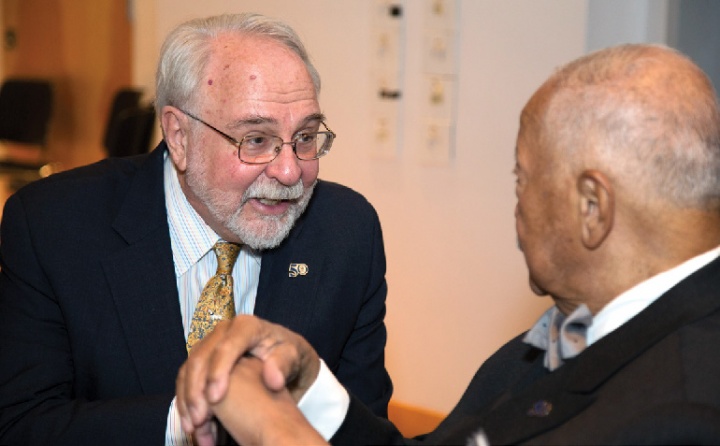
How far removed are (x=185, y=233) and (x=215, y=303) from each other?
0.70 feet

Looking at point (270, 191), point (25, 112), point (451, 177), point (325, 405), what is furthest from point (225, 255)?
point (25, 112)

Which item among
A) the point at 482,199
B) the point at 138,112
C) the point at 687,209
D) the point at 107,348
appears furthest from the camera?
the point at 138,112

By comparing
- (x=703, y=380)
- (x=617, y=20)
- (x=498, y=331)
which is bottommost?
(x=498, y=331)

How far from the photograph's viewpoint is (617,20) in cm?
413

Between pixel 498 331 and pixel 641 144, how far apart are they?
311 cm

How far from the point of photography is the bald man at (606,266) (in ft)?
4.91

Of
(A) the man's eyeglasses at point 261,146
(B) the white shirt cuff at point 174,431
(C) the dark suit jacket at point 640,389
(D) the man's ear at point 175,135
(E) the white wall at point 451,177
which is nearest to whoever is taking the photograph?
(C) the dark suit jacket at point 640,389

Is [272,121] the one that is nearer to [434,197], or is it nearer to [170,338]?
[170,338]

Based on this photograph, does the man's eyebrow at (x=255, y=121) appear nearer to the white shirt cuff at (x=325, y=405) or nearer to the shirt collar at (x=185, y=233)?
the shirt collar at (x=185, y=233)

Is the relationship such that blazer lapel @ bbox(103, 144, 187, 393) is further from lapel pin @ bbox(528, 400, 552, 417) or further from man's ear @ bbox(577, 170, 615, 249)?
man's ear @ bbox(577, 170, 615, 249)

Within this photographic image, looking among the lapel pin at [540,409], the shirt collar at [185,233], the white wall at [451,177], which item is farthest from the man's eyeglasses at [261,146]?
the white wall at [451,177]

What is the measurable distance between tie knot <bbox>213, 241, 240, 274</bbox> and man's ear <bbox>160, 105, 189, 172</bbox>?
0.73ft

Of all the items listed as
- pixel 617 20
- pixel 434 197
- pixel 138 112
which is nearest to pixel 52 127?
pixel 138 112

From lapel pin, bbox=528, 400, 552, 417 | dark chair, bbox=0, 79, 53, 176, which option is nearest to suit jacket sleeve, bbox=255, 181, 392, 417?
lapel pin, bbox=528, 400, 552, 417
